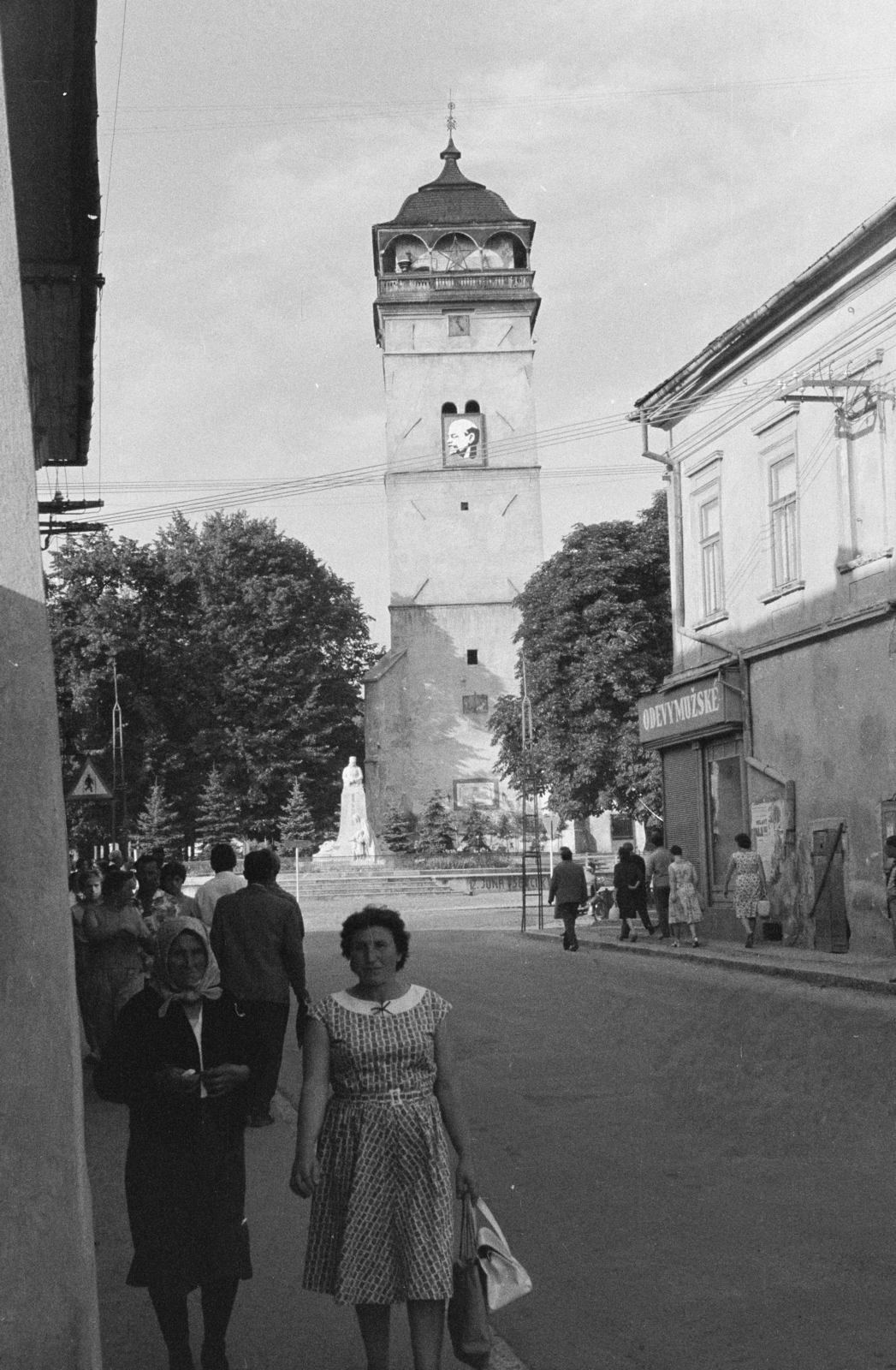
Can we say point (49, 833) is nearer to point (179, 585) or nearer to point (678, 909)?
point (678, 909)

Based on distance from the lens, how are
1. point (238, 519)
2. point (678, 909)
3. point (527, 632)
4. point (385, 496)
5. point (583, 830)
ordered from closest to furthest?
point (678, 909), point (527, 632), point (583, 830), point (385, 496), point (238, 519)

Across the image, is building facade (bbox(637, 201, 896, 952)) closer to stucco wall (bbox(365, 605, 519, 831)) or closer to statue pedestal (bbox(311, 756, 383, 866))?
statue pedestal (bbox(311, 756, 383, 866))

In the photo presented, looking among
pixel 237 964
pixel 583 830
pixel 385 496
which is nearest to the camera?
pixel 237 964

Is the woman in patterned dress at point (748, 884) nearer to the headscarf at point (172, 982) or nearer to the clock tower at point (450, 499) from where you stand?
the headscarf at point (172, 982)

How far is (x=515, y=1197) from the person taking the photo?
324 inches

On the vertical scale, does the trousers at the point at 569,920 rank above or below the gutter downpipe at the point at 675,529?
below

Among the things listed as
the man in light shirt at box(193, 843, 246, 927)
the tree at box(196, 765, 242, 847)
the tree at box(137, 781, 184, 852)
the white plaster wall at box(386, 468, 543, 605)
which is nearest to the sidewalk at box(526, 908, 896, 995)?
the man in light shirt at box(193, 843, 246, 927)

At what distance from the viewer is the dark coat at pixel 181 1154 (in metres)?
5.46

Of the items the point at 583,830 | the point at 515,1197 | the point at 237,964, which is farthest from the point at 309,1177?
the point at 583,830

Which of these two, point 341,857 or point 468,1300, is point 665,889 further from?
point 341,857

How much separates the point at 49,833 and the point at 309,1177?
4.04 feet

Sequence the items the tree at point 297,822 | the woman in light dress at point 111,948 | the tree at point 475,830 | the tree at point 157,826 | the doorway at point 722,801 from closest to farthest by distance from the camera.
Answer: the woman in light dress at point 111,948 < the doorway at point 722,801 < the tree at point 475,830 < the tree at point 157,826 < the tree at point 297,822

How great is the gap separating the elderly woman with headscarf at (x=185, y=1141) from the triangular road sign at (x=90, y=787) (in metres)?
14.4

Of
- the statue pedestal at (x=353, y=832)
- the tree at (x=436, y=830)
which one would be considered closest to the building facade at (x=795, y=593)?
the statue pedestal at (x=353, y=832)
